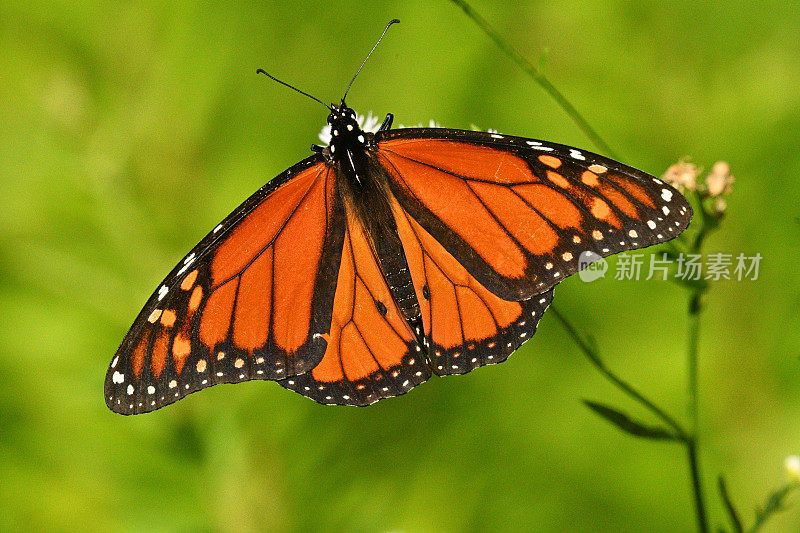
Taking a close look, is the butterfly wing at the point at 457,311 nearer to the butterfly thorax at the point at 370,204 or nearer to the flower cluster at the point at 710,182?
the butterfly thorax at the point at 370,204

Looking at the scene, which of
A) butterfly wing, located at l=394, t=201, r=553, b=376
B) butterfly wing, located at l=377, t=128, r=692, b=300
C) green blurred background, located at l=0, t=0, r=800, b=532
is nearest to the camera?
butterfly wing, located at l=377, t=128, r=692, b=300

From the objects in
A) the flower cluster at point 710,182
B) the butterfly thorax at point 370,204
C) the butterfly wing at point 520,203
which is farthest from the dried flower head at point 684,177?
the butterfly thorax at point 370,204

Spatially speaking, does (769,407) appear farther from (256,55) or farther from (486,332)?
(256,55)

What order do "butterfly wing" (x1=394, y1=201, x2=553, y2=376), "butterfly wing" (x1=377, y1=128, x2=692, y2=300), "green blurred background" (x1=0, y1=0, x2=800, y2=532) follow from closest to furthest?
"butterfly wing" (x1=377, y1=128, x2=692, y2=300) → "butterfly wing" (x1=394, y1=201, x2=553, y2=376) → "green blurred background" (x1=0, y1=0, x2=800, y2=532)

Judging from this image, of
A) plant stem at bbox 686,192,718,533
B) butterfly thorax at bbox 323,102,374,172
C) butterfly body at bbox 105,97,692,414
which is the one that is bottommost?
plant stem at bbox 686,192,718,533

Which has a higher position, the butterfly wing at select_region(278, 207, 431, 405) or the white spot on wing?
the white spot on wing

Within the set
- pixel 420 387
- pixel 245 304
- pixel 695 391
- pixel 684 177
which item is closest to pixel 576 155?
pixel 684 177

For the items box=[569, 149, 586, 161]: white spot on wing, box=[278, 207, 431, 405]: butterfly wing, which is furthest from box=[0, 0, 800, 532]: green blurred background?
box=[569, 149, 586, 161]: white spot on wing

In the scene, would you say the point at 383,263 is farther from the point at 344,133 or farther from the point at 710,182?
the point at 710,182

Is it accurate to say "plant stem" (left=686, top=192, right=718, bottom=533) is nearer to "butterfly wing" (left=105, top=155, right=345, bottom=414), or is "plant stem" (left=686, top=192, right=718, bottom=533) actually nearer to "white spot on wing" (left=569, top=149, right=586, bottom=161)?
"white spot on wing" (left=569, top=149, right=586, bottom=161)
